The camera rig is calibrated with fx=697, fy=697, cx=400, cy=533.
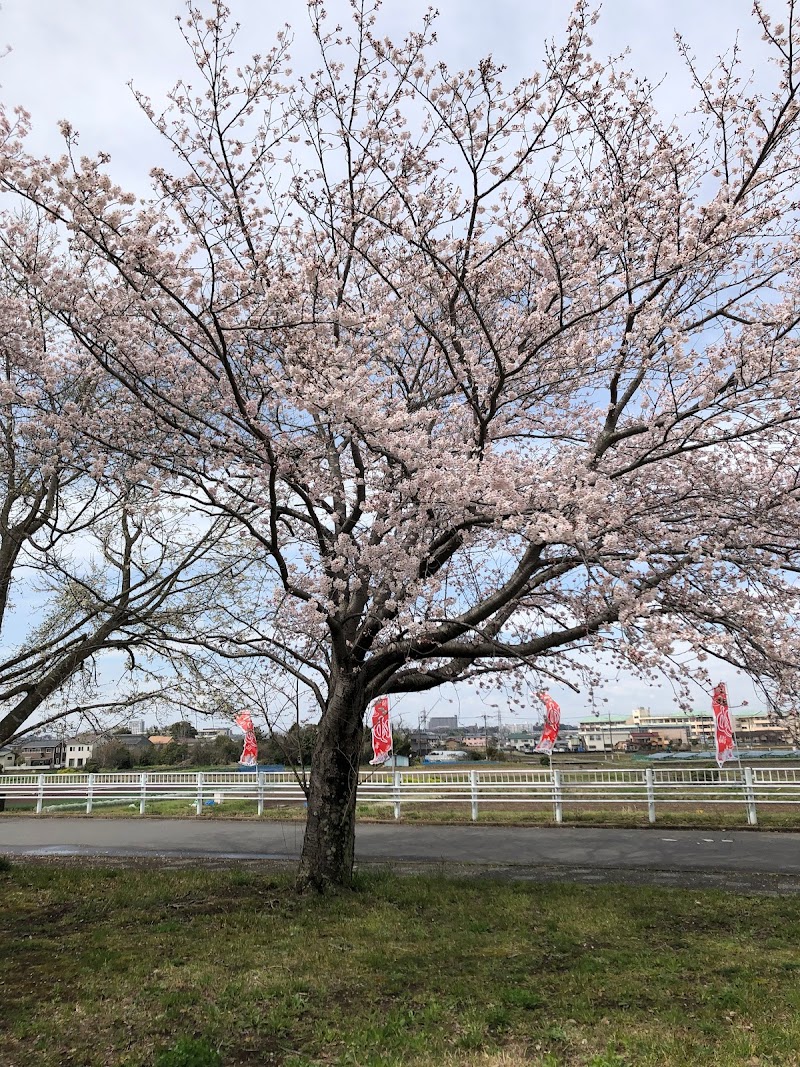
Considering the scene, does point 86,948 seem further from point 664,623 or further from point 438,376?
point 438,376

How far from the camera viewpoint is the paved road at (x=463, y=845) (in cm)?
1016

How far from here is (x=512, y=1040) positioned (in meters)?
4.05

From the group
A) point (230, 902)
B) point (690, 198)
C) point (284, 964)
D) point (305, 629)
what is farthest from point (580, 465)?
point (230, 902)

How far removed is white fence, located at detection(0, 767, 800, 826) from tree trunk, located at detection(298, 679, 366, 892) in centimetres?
783

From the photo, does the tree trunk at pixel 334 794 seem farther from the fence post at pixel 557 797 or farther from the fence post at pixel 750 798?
the fence post at pixel 750 798

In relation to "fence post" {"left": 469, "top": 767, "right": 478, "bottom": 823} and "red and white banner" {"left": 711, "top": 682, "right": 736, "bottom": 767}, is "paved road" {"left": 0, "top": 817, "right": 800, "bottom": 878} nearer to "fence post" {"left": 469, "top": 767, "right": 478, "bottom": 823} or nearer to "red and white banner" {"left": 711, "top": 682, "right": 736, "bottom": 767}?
"fence post" {"left": 469, "top": 767, "right": 478, "bottom": 823}

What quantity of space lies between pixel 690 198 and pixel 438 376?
11.4 feet

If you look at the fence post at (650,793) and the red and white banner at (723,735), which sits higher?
the red and white banner at (723,735)

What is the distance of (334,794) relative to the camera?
7.79m

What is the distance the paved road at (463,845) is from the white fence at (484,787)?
108cm

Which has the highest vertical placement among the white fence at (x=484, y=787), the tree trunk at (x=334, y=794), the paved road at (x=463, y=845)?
the tree trunk at (x=334, y=794)

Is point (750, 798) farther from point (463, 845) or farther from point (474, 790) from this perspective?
point (463, 845)

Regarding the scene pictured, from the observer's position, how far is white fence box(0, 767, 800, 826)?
14.3 m

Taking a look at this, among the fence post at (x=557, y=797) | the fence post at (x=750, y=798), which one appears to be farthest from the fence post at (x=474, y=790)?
the fence post at (x=750, y=798)
